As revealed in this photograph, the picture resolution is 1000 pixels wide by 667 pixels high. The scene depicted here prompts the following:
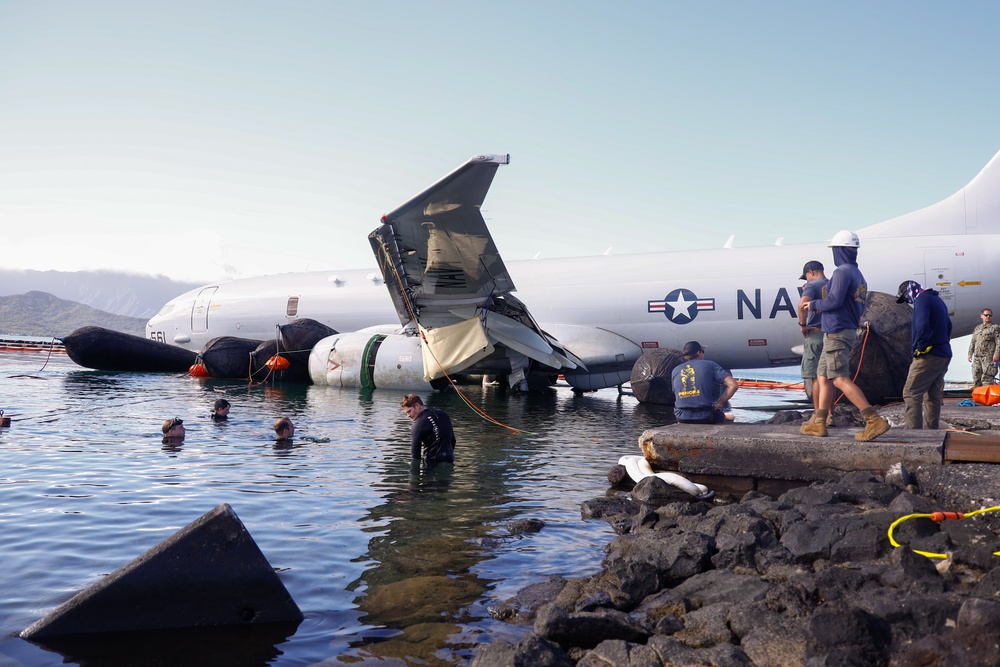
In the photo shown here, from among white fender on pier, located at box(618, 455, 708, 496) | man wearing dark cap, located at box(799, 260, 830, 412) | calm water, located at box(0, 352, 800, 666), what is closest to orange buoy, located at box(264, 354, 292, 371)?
calm water, located at box(0, 352, 800, 666)

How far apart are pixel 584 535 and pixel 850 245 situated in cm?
452

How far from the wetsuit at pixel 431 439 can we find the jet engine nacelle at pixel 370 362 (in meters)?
11.7

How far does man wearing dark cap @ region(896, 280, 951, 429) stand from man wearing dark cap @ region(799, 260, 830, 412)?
1067 millimetres

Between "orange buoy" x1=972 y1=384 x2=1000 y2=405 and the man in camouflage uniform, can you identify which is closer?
"orange buoy" x1=972 y1=384 x2=1000 y2=405

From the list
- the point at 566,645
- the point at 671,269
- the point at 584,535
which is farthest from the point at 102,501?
the point at 671,269

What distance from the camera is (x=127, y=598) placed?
15.6 feet

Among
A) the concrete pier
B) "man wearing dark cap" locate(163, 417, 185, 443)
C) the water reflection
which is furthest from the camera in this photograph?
"man wearing dark cap" locate(163, 417, 185, 443)

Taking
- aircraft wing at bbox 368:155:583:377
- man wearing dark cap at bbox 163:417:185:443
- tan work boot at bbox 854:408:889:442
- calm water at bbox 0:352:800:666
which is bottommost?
calm water at bbox 0:352:800:666

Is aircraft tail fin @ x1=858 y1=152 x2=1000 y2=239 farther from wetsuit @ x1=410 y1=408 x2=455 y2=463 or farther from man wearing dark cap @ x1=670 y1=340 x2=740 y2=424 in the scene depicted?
wetsuit @ x1=410 y1=408 x2=455 y2=463

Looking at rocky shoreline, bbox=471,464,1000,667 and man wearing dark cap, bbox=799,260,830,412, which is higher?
man wearing dark cap, bbox=799,260,830,412

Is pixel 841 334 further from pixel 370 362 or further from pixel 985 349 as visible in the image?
pixel 370 362

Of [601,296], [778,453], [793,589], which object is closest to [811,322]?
[778,453]

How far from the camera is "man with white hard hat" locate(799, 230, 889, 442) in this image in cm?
801

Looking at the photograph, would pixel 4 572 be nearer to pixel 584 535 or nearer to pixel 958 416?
pixel 584 535
